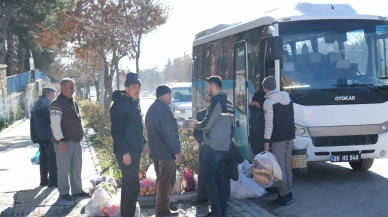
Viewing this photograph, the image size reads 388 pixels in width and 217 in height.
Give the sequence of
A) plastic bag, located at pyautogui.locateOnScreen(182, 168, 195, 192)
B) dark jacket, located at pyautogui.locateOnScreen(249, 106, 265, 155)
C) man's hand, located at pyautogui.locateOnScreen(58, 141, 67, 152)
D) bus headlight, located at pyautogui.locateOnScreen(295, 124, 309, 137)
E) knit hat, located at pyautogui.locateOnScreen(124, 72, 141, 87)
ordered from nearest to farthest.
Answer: knit hat, located at pyautogui.locateOnScreen(124, 72, 141, 87), man's hand, located at pyautogui.locateOnScreen(58, 141, 67, 152), dark jacket, located at pyautogui.locateOnScreen(249, 106, 265, 155), plastic bag, located at pyautogui.locateOnScreen(182, 168, 195, 192), bus headlight, located at pyautogui.locateOnScreen(295, 124, 309, 137)

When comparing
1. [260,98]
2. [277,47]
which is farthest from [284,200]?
[277,47]

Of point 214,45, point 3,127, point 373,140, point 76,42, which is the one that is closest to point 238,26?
point 214,45

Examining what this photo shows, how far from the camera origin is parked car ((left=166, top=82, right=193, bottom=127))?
22.2 m

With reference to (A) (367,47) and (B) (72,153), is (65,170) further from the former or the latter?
(A) (367,47)

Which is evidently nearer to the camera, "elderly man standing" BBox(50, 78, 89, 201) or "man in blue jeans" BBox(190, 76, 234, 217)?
"man in blue jeans" BBox(190, 76, 234, 217)

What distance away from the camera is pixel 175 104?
23.1m

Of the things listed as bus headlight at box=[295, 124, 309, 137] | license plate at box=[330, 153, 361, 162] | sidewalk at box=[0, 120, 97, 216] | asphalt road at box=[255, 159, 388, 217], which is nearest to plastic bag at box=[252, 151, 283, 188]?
asphalt road at box=[255, 159, 388, 217]

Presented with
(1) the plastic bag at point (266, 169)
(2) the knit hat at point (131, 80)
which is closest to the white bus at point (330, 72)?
(1) the plastic bag at point (266, 169)

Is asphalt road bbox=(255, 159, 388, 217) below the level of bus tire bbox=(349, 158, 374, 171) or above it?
below

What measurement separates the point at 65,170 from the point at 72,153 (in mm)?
295

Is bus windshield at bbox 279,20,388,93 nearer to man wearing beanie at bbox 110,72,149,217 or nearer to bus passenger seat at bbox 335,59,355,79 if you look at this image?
bus passenger seat at bbox 335,59,355,79

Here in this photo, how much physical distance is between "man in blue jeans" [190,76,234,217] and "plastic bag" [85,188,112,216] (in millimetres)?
1430

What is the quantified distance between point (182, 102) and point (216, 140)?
1589 cm

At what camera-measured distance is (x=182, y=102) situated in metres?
23.5
